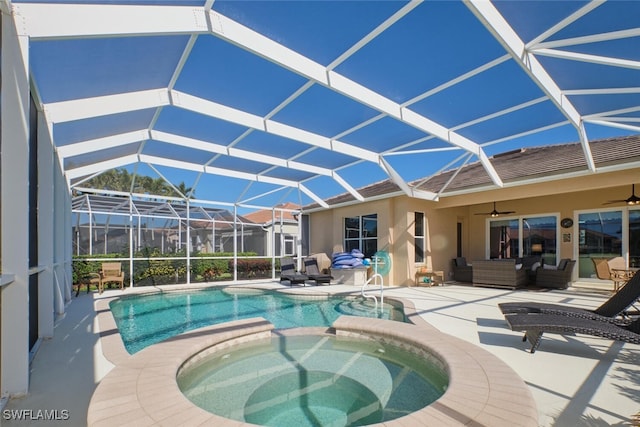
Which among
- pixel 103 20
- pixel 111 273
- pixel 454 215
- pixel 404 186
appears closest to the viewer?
pixel 103 20

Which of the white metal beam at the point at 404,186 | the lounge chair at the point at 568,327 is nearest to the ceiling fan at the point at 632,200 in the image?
the white metal beam at the point at 404,186

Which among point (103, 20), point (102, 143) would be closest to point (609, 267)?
point (103, 20)

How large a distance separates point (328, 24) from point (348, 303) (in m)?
7.66

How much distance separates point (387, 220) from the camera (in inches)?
544

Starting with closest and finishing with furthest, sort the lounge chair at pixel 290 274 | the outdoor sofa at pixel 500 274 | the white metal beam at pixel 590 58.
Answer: the white metal beam at pixel 590 58 < the outdoor sofa at pixel 500 274 < the lounge chair at pixel 290 274

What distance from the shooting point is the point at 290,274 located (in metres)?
14.1

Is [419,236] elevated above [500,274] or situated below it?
above

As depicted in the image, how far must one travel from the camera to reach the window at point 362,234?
583 inches

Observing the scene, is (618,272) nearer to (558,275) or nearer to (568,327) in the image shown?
(558,275)

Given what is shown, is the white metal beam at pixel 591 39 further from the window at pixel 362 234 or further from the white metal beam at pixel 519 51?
the window at pixel 362 234

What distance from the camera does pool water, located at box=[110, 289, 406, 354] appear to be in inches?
285

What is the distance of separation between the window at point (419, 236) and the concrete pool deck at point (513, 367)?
5845 millimetres

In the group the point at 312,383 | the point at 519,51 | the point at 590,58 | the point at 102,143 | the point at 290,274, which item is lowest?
the point at 290,274

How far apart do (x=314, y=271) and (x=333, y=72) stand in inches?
421
